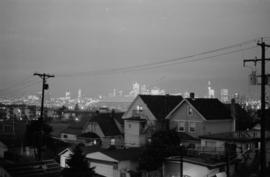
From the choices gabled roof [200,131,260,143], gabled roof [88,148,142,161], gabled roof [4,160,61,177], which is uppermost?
gabled roof [200,131,260,143]

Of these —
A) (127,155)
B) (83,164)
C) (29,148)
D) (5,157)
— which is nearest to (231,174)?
(127,155)

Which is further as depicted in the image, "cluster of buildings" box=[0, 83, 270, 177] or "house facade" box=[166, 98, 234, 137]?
"house facade" box=[166, 98, 234, 137]

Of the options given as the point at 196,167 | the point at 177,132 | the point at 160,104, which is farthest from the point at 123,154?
the point at 160,104

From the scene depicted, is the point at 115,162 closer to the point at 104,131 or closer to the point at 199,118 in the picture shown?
the point at 199,118

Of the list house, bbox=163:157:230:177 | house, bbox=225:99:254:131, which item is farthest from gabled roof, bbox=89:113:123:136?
house, bbox=163:157:230:177

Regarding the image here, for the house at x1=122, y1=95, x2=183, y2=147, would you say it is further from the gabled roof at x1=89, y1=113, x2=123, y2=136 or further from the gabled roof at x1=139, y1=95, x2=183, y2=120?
the gabled roof at x1=89, y1=113, x2=123, y2=136

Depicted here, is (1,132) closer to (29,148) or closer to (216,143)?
(29,148)

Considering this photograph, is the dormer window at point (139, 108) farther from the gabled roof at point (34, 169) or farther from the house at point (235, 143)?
the gabled roof at point (34, 169)

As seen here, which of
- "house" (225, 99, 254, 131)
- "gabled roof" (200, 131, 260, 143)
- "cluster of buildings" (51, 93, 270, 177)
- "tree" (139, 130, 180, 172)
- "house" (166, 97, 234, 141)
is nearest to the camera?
"cluster of buildings" (51, 93, 270, 177)
